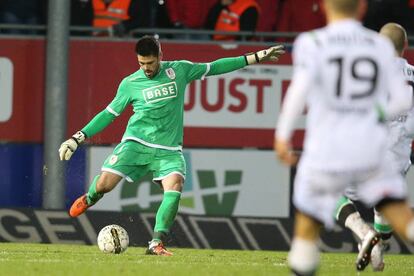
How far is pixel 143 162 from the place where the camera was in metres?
13.6

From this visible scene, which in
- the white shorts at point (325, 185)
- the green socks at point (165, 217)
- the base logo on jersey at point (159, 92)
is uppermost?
the white shorts at point (325, 185)

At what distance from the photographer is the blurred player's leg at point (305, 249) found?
8.44 m

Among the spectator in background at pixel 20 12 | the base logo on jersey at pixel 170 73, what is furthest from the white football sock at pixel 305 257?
the spectator in background at pixel 20 12

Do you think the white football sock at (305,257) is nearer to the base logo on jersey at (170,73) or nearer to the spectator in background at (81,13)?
the base logo on jersey at (170,73)

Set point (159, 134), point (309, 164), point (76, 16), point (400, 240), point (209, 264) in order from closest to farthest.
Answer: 1. point (309, 164)
2. point (209, 264)
3. point (159, 134)
4. point (400, 240)
5. point (76, 16)

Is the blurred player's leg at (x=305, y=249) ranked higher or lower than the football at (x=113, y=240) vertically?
higher

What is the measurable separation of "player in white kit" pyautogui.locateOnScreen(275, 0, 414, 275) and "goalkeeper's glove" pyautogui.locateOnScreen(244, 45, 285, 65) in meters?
4.66

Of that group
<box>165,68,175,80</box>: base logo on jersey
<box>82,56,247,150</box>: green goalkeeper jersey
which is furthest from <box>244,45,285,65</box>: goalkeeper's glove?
<box>165,68,175,80</box>: base logo on jersey

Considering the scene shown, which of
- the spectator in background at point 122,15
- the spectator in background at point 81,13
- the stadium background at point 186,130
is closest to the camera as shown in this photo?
the stadium background at point 186,130

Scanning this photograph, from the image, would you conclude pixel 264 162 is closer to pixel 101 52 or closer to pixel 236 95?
pixel 236 95

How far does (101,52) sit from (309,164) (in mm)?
9500

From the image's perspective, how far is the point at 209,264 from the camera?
12.3 metres

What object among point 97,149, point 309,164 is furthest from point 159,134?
point 309,164

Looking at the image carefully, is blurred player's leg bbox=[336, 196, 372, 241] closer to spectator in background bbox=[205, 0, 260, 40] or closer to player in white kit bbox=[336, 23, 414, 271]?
player in white kit bbox=[336, 23, 414, 271]
